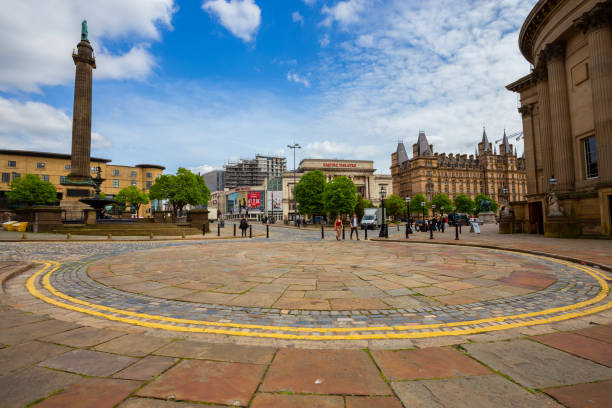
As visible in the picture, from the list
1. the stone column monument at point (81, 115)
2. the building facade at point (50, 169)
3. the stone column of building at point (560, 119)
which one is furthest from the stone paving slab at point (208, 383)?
the building facade at point (50, 169)

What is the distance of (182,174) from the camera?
5262 cm

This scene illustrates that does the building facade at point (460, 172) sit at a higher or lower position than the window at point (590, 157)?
higher

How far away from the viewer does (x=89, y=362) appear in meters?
2.66

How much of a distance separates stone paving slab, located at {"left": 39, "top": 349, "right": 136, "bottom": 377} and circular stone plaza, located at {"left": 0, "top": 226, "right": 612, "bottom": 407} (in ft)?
0.06

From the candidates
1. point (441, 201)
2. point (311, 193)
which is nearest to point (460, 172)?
point (441, 201)

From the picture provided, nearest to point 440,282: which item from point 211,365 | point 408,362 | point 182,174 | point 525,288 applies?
point 525,288

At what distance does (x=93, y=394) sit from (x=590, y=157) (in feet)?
88.6

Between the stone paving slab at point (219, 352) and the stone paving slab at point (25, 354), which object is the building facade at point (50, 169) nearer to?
the stone paving slab at point (25, 354)

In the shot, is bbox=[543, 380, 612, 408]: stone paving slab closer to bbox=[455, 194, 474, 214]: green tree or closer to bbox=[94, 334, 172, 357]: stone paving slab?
bbox=[94, 334, 172, 357]: stone paving slab

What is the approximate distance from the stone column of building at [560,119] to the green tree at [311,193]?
39.9 m

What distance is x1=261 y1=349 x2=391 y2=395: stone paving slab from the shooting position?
2242 millimetres

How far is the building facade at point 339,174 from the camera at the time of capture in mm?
94625

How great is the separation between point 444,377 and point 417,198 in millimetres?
90267

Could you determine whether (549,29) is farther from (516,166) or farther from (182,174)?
(516,166)
